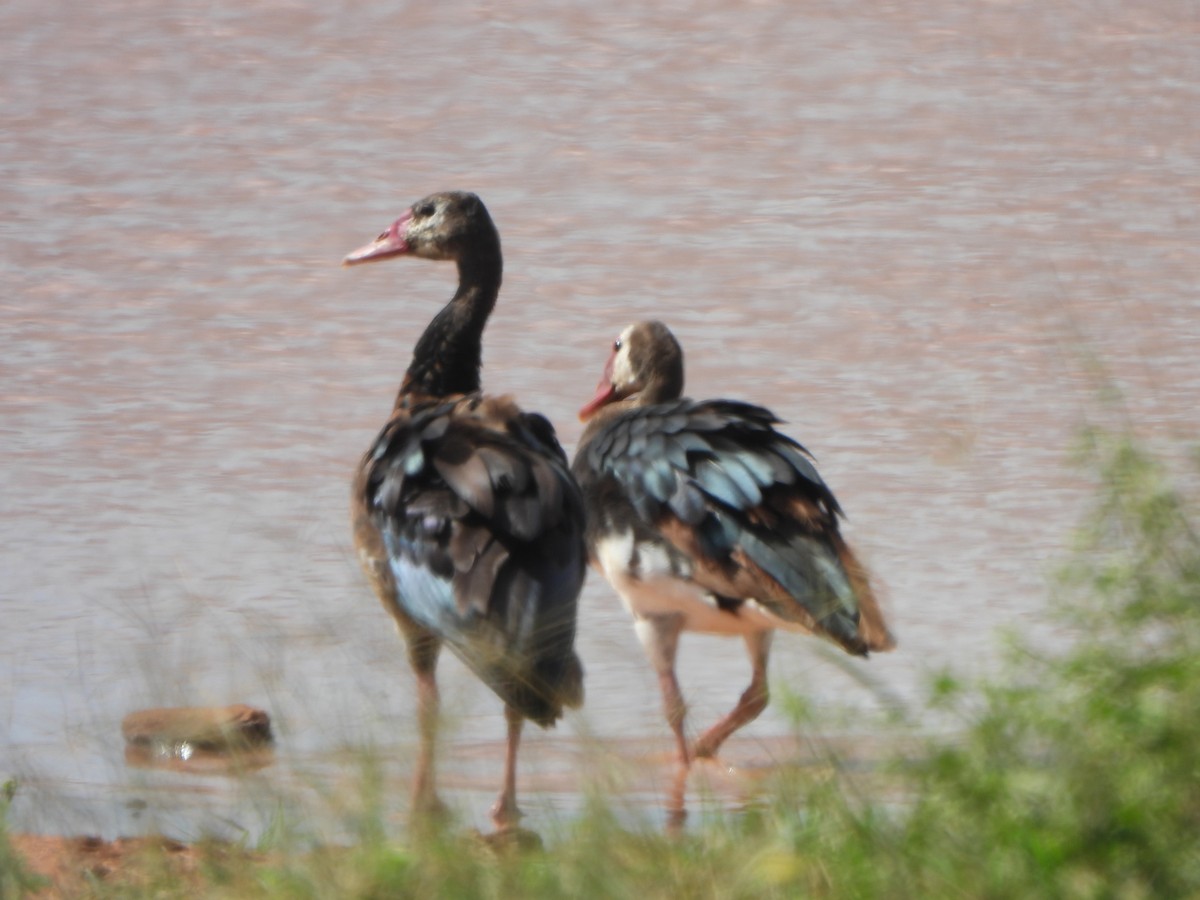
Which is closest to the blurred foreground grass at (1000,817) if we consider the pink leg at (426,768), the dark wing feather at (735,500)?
the pink leg at (426,768)

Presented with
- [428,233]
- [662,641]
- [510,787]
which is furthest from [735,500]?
[428,233]

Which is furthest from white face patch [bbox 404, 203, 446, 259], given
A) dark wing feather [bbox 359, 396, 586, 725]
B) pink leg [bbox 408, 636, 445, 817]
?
pink leg [bbox 408, 636, 445, 817]

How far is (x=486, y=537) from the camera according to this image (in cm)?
551

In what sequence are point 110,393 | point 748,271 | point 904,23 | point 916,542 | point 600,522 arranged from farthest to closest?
point 904,23, point 748,271, point 110,393, point 916,542, point 600,522

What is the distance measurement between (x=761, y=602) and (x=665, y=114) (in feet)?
24.8

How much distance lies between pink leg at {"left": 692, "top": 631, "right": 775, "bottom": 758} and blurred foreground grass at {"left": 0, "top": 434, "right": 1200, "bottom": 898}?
2.09m

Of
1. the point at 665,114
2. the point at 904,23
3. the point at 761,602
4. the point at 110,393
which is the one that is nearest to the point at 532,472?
the point at 761,602

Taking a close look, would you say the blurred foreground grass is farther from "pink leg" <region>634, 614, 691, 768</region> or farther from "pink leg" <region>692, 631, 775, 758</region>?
"pink leg" <region>634, 614, 691, 768</region>

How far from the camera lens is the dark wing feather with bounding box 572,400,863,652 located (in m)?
6.06

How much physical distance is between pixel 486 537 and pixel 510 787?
0.61 metres

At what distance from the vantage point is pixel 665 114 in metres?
13.3

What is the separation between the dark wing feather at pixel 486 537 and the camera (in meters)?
5.27

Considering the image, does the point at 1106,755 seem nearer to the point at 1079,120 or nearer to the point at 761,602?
the point at 761,602

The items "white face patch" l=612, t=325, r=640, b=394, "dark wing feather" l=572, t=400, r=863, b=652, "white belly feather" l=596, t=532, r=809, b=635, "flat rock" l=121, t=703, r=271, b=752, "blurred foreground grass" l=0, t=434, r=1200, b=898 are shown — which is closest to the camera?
"blurred foreground grass" l=0, t=434, r=1200, b=898
